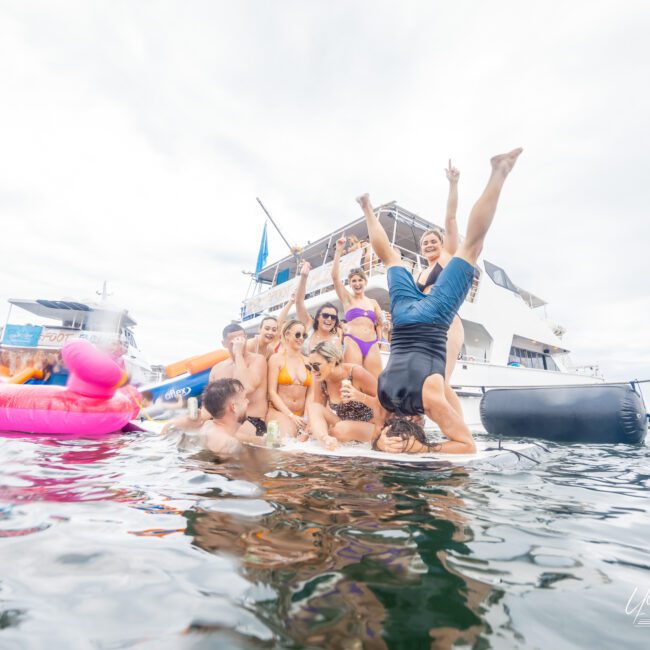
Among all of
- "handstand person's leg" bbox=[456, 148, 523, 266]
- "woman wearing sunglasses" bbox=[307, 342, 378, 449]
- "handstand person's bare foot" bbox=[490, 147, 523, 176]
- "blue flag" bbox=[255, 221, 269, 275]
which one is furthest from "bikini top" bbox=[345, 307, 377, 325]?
"blue flag" bbox=[255, 221, 269, 275]

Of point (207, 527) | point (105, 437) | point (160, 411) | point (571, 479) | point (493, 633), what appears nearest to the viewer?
point (493, 633)

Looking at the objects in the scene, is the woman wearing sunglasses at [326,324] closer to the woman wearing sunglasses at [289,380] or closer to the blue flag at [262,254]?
the woman wearing sunglasses at [289,380]

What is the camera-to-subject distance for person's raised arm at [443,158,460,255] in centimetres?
358

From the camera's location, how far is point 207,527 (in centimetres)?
150

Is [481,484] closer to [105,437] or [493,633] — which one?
[493,633]

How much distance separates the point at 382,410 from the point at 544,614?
2.85 m

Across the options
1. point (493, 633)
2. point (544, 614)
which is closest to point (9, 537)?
point (493, 633)

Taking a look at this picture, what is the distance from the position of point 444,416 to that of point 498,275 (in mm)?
11106

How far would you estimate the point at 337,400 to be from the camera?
4.20 meters

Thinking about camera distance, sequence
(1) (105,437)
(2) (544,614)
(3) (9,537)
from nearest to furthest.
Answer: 1. (2) (544,614)
2. (3) (9,537)
3. (1) (105,437)

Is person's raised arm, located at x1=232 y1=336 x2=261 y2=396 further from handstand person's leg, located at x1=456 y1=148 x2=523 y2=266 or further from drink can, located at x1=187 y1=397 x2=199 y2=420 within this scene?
handstand person's leg, located at x1=456 y1=148 x2=523 y2=266

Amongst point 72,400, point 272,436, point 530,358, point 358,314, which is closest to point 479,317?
point 530,358

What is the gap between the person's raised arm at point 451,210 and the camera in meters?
3.58

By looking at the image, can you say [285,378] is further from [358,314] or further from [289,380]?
[358,314]
